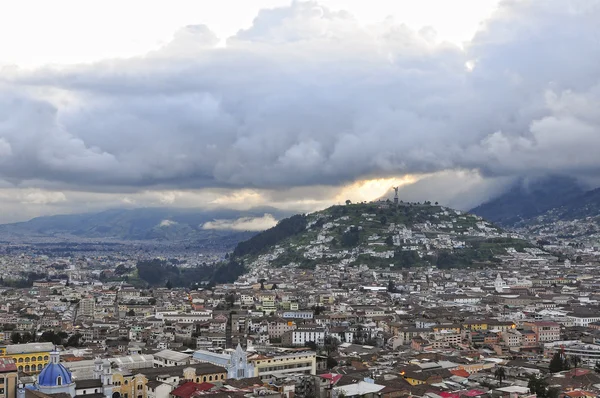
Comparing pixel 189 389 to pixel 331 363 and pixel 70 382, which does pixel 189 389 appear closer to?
pixel 70 382

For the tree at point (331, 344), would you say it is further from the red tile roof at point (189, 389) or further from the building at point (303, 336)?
the red tile roof at point (189, 389)

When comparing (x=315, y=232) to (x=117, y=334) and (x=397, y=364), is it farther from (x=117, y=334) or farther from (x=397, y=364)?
(x=397, y=364)

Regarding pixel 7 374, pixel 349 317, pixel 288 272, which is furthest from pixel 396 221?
pixel 7 374

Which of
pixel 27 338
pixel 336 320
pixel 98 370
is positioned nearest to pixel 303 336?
pixel 336 320

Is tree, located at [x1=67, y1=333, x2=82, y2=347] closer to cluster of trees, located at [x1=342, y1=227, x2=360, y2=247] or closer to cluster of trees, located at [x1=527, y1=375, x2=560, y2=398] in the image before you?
cluster of trees, located at [x1=527, y1=375, x2=560, y2=398]

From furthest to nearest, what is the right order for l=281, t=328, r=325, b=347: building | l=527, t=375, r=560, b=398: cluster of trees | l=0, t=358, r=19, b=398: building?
l=281, t=328, r=325, b=347: building
l=527, t=375, r=560, b=398: cluster of trees
l=0, t=358, r=19, b=398: building

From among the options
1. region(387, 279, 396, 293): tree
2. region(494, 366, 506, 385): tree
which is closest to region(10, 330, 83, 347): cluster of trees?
region(494, 366, 506, 385): tree

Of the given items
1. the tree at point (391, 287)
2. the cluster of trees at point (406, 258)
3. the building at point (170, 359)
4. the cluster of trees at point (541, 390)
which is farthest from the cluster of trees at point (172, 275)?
the cluster of trees at point (541, 390)
